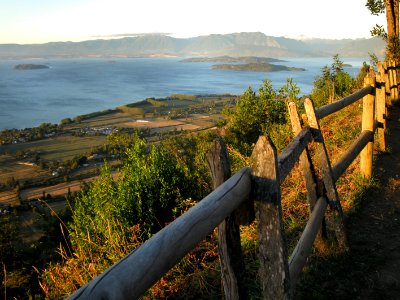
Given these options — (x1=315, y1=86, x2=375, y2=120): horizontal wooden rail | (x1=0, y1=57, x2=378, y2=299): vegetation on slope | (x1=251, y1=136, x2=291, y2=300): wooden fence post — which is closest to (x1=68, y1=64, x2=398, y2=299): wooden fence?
(x1=251, y1=136, x2=291, y2=300): wooden fence post

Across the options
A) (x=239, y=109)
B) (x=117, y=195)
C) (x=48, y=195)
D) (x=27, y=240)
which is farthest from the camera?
(x=48, y=195)

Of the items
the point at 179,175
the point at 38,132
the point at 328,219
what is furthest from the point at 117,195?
the point at 38,132

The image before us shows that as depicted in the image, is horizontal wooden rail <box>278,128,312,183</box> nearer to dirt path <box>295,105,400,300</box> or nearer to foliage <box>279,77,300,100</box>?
dirt path <box>295,105,400,300</box>

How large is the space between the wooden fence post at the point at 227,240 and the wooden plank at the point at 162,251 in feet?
0.41

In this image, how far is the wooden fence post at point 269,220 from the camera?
2396 mm

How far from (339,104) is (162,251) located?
4590 mm

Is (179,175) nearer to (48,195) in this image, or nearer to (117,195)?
(117,195)

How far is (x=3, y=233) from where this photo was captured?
2497 cm

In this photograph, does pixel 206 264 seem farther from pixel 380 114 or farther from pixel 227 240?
pixel 380 114

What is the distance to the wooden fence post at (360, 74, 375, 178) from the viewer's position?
6.53 meters

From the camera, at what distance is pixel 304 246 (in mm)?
3518

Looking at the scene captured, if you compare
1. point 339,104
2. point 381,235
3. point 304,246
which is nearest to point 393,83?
point 339,104

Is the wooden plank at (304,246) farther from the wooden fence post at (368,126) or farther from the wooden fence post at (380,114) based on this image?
the wooden fence post at (380,114)

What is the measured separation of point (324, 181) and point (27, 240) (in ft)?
119
